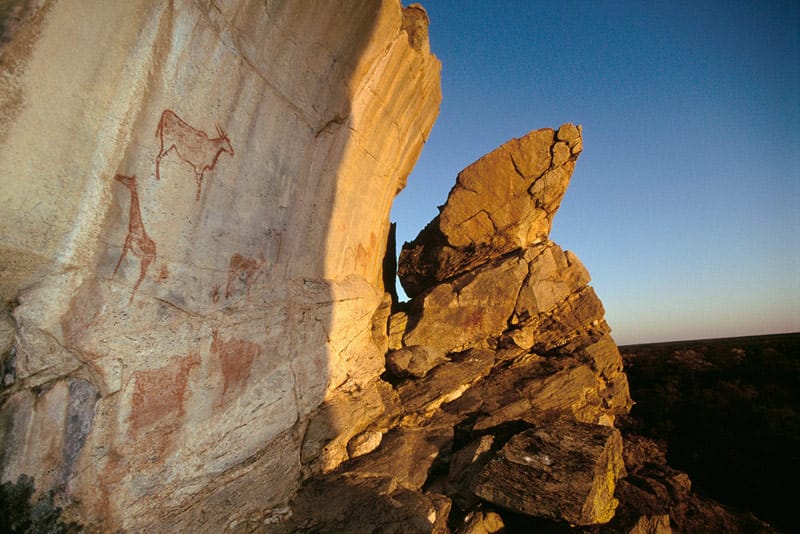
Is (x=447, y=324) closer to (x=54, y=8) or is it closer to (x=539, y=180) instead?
(x=539, y=180)

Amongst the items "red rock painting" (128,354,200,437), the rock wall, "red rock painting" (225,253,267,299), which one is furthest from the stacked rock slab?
"red rock painting" (225,253,267,299)

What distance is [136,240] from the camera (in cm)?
313

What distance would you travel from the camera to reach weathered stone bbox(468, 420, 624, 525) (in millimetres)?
4457

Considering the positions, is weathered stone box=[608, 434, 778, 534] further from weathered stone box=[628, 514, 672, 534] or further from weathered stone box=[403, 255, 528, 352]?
weathered stone box=[403, 255, 528, 352]

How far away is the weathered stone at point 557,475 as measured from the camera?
446 cm

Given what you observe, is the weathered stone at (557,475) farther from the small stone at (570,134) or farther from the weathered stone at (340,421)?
the small stone at (570,134)

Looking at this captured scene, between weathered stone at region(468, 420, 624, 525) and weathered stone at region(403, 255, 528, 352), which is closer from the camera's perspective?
weathered stone at region(468, 420, 624, 525)

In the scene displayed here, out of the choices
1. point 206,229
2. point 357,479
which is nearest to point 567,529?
point 357,479

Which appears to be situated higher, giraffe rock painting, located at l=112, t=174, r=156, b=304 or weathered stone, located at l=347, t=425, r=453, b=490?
giraffe rock painting, located at l=112, t=174, r=156, b=304

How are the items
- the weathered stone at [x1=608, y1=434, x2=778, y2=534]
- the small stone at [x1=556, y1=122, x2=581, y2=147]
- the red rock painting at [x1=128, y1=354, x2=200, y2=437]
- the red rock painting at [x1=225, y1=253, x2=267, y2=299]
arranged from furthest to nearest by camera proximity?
the small stone at [x1=556, y1=122, x2=581, y2=147] → the weathered stone at [x1=608, y1=434, x2=778, y2=534] → the red rock painting at [x1=225, y1=253, x2=267, y2=299] → the red rock painting at [x1=128, y1=354, x2=200, y2=437]

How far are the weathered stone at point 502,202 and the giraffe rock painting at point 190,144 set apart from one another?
605 centimetres

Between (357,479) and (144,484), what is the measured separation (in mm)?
2409

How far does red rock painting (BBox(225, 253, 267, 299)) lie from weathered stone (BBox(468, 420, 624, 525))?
3.82m

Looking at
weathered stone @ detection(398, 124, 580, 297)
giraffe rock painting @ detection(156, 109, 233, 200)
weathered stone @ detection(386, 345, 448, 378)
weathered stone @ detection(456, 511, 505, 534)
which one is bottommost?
weathered stone @ detection(456, 511, 505, 534)
